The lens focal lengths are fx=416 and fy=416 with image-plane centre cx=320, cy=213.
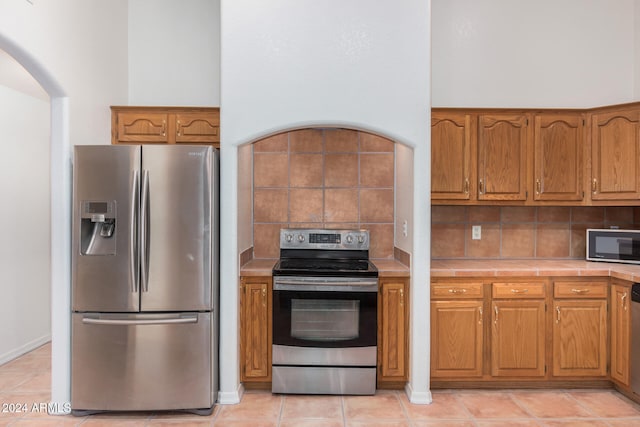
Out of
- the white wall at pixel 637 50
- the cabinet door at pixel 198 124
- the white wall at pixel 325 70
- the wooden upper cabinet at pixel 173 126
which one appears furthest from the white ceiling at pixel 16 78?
the white wall at pixel 637 50

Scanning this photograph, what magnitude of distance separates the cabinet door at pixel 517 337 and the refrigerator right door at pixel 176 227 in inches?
86.5

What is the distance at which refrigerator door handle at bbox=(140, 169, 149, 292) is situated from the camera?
2760 mm

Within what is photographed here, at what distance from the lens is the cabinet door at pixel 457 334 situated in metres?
3.16

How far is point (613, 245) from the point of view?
11.5ft

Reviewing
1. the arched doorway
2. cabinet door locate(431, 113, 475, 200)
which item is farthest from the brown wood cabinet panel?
the arched doorway

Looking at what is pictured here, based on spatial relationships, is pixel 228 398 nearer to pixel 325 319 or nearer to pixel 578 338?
pixel 325 319

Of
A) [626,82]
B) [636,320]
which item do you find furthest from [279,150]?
[626,82]

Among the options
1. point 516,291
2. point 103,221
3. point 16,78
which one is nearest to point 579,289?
point 516,291

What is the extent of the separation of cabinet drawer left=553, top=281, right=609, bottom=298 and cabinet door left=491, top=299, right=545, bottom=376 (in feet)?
0.52

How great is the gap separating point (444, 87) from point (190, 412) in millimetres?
3433

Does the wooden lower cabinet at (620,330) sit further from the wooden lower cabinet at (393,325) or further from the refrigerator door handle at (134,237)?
the refrigerator door handle at (134,237)

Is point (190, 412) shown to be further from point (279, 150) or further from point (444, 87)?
point (444, 87)

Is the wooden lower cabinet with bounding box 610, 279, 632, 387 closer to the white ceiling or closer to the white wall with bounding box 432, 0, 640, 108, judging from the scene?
the white wall with bounding box 432, 0, 640, 108

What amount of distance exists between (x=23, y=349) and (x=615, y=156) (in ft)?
18.3
